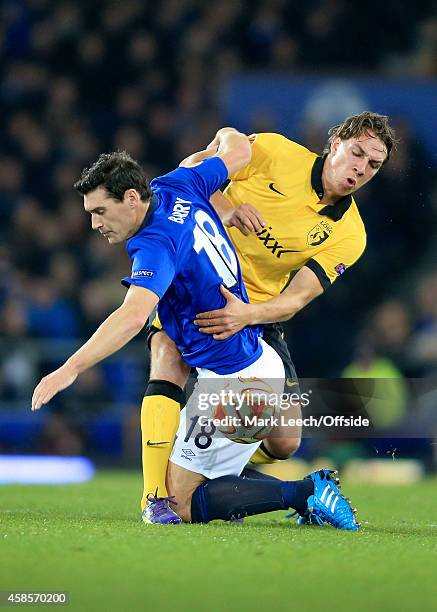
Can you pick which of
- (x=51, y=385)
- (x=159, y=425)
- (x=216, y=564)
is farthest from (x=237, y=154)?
(x=216, y=564)

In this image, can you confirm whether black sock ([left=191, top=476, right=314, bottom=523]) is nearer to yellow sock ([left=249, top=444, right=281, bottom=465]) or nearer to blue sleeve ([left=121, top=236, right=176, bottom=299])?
yellow sock ([left=249, top=444, right=281, bottom=465])

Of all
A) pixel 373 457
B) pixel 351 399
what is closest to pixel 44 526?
pixel 351 399

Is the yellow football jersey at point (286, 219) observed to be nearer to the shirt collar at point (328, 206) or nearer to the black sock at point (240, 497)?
the shirt collar at point (328, 206)

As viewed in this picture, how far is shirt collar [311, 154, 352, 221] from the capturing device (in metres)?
5.59

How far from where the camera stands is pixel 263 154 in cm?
571

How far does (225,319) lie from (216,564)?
1.50m

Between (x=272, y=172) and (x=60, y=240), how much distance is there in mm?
6489

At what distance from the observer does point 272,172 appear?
569 centimetres

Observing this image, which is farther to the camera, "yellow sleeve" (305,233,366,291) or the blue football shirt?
"yellow sleeve" (305,233,366,291)

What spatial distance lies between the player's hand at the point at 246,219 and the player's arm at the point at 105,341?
3.36 feet

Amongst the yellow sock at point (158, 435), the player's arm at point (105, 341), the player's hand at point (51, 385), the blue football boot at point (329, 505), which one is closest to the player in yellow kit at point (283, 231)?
the yellow sock at point (158, 435)

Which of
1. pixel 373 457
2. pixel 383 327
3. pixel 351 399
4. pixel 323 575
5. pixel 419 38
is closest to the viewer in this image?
pixel 323 575

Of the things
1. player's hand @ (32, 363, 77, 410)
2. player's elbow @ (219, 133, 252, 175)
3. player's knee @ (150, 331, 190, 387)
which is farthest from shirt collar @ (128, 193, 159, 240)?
player's hand @ (32, 363, 77, 410)

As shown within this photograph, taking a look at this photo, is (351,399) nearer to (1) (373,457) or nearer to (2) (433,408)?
(2) (433,408)
